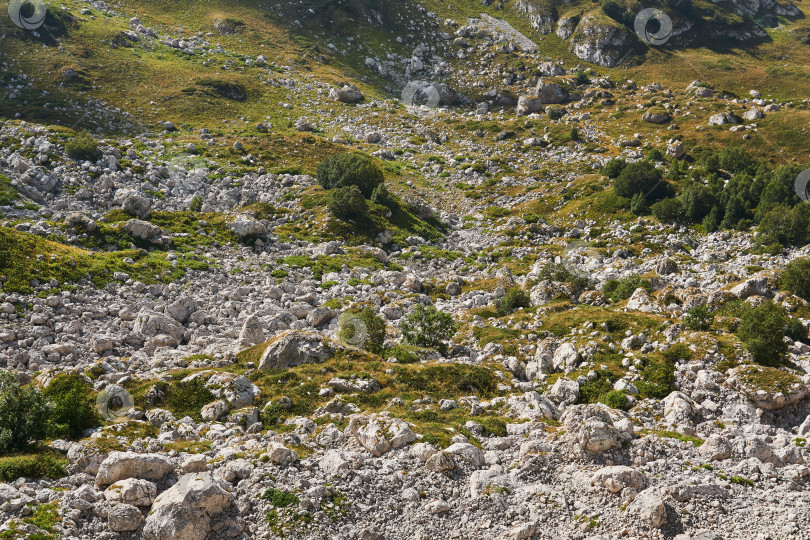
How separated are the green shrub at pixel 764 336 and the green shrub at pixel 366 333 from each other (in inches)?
814

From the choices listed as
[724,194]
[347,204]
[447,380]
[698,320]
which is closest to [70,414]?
[447,380]

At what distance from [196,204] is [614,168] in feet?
204

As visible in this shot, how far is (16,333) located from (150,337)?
23.9 ft

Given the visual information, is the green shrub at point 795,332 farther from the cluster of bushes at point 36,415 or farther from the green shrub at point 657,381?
the cluster of bushes at point 36,415

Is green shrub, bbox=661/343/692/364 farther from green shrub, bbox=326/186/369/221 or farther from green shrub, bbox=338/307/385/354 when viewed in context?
green shrub, bbox=326/186/369/221

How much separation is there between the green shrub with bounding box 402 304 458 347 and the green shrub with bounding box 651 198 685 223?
41.7m

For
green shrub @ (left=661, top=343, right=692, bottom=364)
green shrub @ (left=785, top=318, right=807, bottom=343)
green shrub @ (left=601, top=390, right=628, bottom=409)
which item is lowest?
green shrub @ (left=601, top=390, right=628, bottom=409)

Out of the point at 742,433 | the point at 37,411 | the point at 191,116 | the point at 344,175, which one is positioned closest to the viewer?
the point at 37,411

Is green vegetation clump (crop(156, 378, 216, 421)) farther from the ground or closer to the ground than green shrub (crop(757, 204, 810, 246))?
closer to the ground

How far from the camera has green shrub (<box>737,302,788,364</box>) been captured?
24.2 m

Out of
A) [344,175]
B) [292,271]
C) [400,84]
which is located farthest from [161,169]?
[400,84]

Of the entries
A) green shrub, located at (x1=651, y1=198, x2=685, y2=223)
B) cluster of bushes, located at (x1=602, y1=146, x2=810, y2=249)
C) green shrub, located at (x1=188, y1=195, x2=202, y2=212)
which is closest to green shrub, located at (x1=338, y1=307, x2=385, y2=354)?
green shrub, located at (x1=188, y1=195, x2=202, y2=212)

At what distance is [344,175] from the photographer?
67.2m

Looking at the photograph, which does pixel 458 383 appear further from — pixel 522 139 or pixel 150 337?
pixel 522 139
